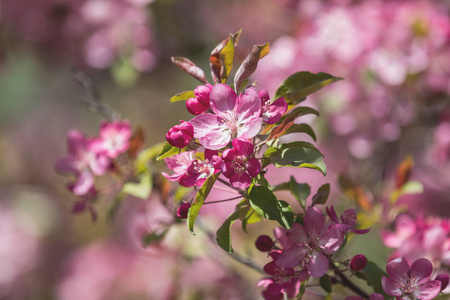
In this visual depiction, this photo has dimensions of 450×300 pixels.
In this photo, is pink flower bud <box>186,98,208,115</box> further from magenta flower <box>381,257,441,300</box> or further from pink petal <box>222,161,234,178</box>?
magenta flower <box>381,257,441,300</box>

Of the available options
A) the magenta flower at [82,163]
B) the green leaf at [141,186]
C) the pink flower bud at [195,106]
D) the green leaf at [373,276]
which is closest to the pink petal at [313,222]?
the green leaf at [373,276]

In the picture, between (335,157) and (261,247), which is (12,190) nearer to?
(335,157)

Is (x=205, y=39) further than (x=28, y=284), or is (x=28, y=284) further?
(x=28, y=284)

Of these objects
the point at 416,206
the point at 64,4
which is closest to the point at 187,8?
the point at 64,4

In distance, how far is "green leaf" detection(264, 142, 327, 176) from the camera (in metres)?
0.64

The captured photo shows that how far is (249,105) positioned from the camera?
A: 0.65 metres

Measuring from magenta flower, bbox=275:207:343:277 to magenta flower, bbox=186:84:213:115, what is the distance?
20cm

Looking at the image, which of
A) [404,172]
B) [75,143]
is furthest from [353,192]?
[75,143]

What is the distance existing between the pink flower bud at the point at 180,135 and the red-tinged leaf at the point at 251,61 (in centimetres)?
9

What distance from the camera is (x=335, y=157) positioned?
5.75ft

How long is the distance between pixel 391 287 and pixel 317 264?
110 millimetres

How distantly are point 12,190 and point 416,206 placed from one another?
2082mm

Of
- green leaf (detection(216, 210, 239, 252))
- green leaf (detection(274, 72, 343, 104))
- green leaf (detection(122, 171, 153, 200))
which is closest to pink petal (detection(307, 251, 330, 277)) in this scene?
green leaf (detection(216, 210, 239, 252))

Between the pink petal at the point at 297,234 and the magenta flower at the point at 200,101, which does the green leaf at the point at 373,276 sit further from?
the magenta flower at the point at 200,101
